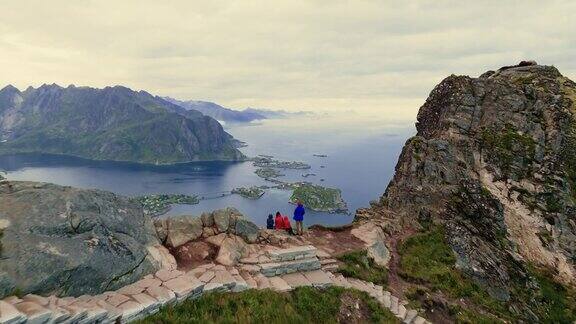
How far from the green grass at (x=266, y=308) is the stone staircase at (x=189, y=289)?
0.60 meters

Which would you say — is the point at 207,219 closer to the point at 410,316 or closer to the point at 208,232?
the point at 208,232

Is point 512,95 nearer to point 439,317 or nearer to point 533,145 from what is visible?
point 533,145

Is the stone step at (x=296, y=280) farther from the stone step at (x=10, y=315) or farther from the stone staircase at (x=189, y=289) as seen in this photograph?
the stone step at (x=10, y=315)

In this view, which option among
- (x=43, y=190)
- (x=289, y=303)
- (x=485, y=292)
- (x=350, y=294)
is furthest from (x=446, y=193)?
(x=43, y=190)

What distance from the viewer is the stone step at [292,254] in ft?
95.5

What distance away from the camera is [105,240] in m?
23.1

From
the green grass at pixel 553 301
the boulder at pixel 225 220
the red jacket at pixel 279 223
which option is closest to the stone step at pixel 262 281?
the boulder at pixel 225 220

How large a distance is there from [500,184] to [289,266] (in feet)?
100

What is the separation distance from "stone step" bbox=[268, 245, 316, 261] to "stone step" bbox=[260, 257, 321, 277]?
1.13 ft

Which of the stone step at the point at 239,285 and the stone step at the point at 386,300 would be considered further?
the stone step at the point at 386,300

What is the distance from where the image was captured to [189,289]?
2181cm

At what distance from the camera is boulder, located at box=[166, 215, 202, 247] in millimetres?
28297

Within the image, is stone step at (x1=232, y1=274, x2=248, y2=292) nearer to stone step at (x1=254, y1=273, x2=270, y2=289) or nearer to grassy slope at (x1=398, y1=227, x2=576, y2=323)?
stone step at (x1=254, y1=273, x2=270, y2=289)

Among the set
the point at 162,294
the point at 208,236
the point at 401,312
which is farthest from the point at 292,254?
the point at 162,294
